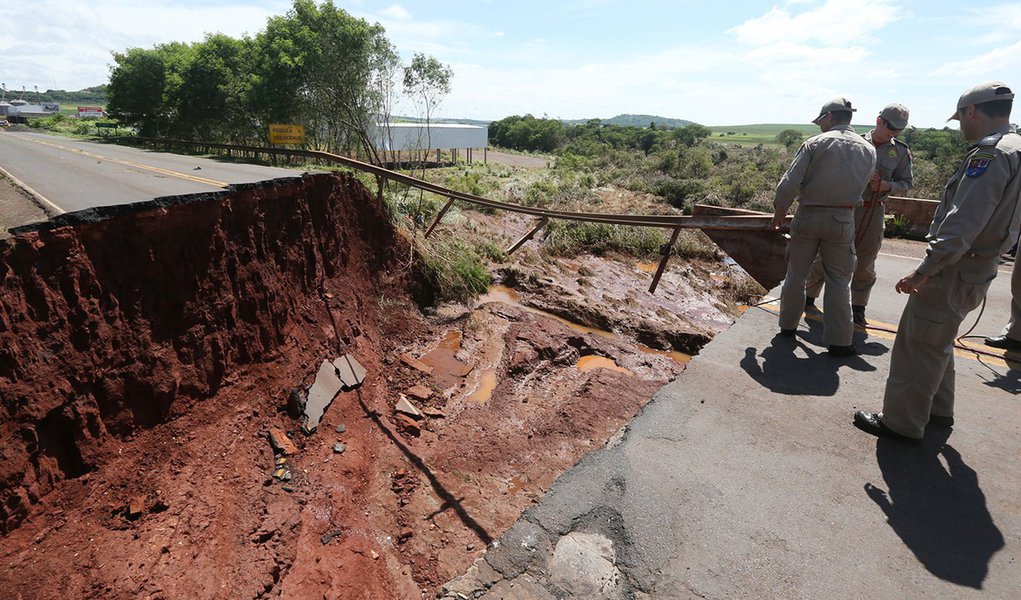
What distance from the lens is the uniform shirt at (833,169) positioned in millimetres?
4598

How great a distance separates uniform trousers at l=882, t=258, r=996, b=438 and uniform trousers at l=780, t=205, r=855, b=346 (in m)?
1.29

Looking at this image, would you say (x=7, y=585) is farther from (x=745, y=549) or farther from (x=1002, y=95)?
(x=1002, y=95)

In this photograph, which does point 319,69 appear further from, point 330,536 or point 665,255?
point 330,536

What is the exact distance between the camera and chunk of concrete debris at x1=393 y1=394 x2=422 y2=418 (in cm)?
667

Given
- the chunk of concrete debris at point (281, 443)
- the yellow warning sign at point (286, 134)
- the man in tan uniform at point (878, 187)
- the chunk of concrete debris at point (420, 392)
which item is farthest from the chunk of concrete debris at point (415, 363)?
the yellow warning sign at point (286, 134)

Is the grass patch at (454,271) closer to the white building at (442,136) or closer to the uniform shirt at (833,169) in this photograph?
the uniform shirt at (833,169)

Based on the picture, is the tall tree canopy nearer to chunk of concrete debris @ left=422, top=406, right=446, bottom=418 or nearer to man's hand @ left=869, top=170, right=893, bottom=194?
chunk of concrete debris @ left=422, top=406, right=446, bottom=418

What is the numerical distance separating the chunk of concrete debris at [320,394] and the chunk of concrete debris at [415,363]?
1.27 m

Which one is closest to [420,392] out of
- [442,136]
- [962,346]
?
[962,346]

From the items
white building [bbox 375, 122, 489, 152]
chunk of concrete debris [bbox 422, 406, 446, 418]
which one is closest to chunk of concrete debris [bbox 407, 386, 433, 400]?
chunk of concrete debris [bbox 422, 406, 446, 418]

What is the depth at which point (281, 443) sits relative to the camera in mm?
5426

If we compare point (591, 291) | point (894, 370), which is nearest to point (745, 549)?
point (894, 370)

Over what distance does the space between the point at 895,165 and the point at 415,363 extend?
641cm

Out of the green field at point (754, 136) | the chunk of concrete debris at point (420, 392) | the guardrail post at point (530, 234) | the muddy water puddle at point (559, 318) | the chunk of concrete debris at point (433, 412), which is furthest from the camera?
the green field at point (754, 136)
